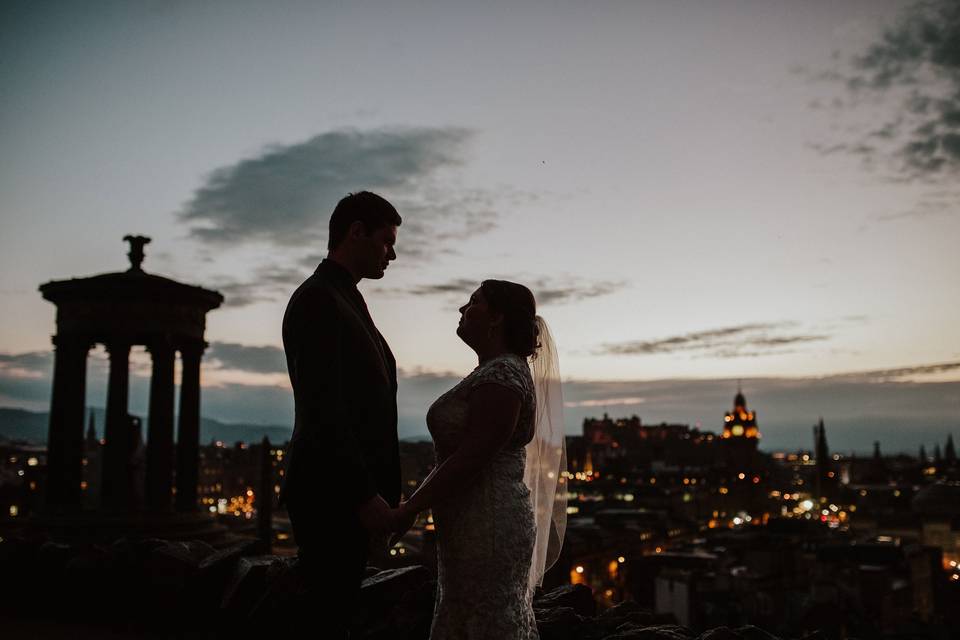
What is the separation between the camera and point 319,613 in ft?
12.3

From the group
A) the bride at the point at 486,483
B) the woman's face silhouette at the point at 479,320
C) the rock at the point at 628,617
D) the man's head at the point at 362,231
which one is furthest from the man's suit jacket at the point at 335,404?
the rock at the point at 628,617

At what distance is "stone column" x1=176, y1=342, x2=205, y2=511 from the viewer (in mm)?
20766

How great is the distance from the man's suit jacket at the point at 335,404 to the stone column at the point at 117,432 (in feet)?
59.4

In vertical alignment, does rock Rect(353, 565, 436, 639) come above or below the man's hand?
below

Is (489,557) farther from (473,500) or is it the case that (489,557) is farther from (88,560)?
(88,560)

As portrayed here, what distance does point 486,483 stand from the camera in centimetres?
397

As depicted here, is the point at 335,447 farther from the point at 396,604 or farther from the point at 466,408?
the point at 396,604

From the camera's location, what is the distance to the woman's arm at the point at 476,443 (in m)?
3.75

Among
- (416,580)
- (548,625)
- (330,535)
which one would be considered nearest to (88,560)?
(416,580)

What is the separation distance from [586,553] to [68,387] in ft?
194

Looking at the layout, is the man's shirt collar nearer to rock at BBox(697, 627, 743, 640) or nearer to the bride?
the bride

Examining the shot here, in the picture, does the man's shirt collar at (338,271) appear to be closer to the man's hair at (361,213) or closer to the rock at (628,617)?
the man's hair at (361,213)

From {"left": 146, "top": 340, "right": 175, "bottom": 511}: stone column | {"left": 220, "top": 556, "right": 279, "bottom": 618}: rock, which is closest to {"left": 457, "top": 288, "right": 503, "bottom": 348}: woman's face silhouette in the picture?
{"left": 220, "top": 556, "right": 279, "bottom": 618}: rock

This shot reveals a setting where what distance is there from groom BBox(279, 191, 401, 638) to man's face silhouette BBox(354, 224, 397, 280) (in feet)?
0.54
